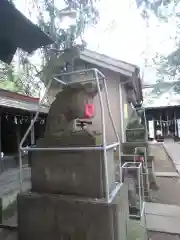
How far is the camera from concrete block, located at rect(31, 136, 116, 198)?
2.33 metres

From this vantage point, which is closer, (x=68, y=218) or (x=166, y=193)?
(x=68, y=218)

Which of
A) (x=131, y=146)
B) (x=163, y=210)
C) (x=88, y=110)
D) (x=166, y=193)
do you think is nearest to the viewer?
(x=88, y=110)

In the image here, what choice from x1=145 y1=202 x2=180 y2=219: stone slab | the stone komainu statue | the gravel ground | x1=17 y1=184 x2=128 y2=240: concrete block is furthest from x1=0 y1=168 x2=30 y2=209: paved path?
the stone komainu statue

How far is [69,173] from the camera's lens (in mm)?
2459

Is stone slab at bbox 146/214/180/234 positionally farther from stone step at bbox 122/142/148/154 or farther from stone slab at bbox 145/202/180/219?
stone step at bbox 122/142/148/154

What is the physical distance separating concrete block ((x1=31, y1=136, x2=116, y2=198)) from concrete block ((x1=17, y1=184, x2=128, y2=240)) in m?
0.11

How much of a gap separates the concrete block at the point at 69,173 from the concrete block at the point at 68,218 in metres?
0.11

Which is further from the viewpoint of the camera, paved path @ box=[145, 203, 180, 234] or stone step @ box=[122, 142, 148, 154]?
stone step @ box=[122, 142, 148, 154]

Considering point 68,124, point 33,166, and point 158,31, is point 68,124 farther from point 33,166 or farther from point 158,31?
point 158,31

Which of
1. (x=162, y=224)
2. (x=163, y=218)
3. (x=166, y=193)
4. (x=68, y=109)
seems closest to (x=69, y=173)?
(x=68, y=109)

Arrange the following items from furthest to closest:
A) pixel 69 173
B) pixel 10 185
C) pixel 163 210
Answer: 1. pixel 10 185
2. pixel 163 210
3. pixel 69 173

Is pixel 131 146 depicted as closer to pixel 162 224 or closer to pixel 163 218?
pixel 163 218

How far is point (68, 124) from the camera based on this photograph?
8.73 feet

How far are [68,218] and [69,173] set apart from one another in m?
0.48
